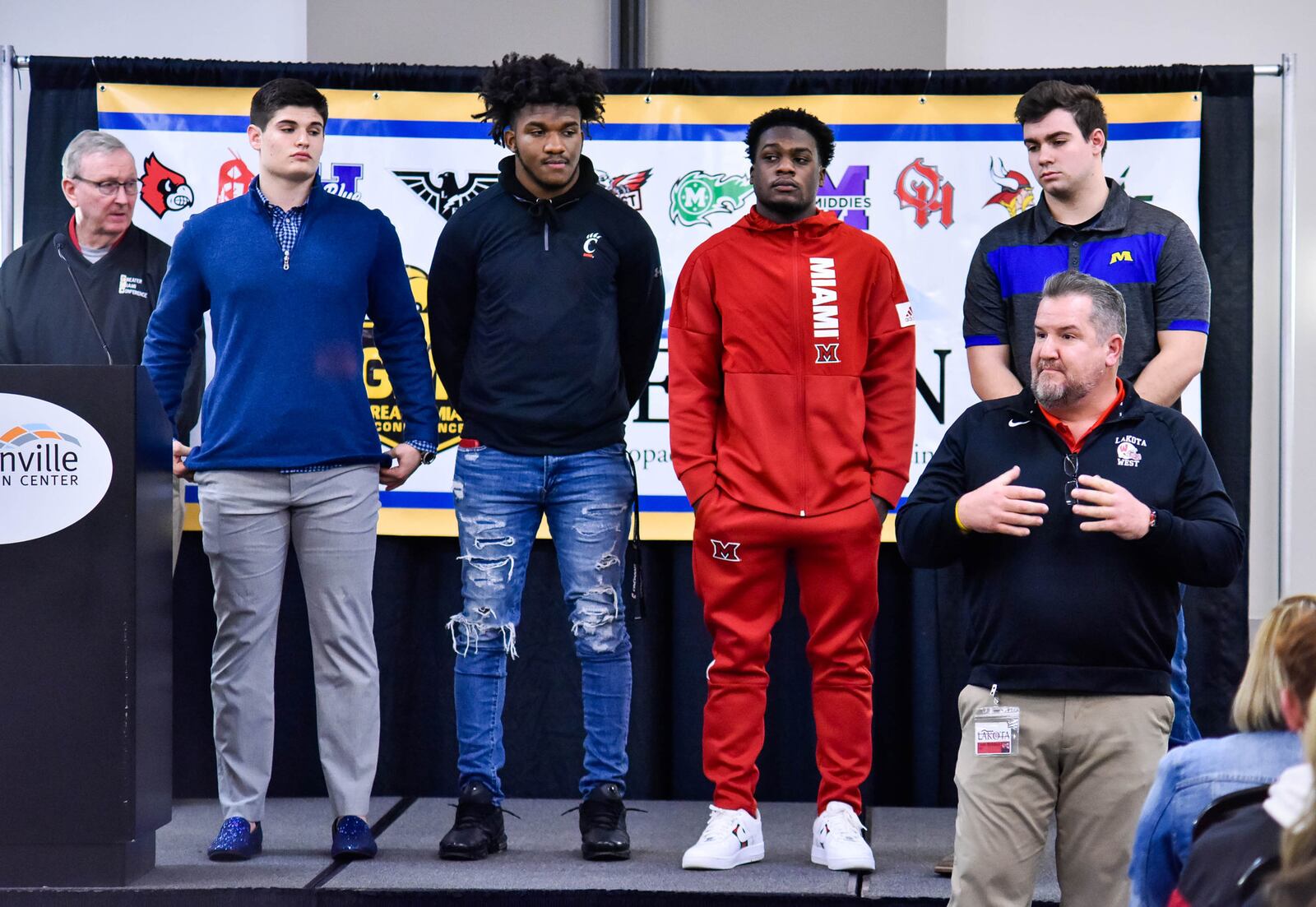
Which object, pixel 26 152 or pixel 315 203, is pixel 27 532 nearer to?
pixel 315 203

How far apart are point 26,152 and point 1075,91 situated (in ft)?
9.69

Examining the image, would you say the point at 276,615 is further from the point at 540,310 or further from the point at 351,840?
the point at 540,310

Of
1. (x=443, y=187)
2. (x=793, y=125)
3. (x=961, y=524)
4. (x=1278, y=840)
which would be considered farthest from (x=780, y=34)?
(x=1278, y=840)

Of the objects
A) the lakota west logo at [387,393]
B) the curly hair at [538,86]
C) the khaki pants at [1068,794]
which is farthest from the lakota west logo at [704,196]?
the khaki pants at [1068,794]

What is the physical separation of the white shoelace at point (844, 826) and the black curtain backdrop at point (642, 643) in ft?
3.53

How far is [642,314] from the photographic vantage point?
3.32 meters

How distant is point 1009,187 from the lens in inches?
162

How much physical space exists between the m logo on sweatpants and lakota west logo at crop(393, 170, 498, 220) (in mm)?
1529

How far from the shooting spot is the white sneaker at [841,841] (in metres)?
3.07

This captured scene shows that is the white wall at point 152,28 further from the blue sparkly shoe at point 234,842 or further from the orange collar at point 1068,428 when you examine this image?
the orange collar at point 1068,428

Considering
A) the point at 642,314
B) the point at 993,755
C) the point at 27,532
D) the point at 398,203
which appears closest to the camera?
the point at 993,755

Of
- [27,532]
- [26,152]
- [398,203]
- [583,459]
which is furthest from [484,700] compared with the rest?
[26,152]

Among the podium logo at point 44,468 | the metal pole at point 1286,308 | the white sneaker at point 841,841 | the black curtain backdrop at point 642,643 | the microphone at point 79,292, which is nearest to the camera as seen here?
the podium logo at point 44,468

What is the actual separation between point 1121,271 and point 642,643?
1802mm
